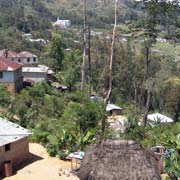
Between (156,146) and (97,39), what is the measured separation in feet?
112

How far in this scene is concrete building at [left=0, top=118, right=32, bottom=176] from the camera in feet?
56.5

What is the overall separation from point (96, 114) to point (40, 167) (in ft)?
12.9

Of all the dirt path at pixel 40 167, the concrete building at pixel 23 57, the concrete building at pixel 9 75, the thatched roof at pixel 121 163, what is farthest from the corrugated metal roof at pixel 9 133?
the concrete building at pixel 23 57

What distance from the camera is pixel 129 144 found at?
1194 centimetres

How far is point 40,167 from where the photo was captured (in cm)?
1809

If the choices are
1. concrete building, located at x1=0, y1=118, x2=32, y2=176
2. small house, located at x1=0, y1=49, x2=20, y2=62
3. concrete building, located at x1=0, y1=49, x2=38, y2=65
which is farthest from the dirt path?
concrete building, located at x1=0, y1=49, x2=38, y2=65

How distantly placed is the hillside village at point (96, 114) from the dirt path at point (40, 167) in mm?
39

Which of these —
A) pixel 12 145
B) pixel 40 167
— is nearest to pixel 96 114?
pixel 40 167

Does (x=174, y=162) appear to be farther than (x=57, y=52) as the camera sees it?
No

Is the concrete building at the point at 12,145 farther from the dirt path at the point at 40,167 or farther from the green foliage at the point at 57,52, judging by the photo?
the green foliage at the point at 57,52

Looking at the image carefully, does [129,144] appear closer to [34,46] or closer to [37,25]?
[34,46]

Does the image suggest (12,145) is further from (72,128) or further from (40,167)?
(72,128)

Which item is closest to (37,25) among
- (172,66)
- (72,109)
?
(172,66)

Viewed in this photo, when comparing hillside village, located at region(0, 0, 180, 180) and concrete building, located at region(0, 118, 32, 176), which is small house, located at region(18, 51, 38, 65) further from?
concrete building, located at region(0, 118, 32, 176)
